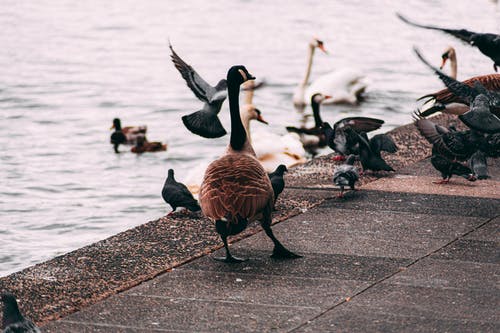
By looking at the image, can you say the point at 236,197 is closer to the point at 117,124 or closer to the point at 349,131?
the point at 349,131

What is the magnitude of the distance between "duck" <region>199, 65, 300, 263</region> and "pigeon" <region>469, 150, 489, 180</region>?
245 centimetres

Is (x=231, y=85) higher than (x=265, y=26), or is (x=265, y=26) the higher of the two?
(x=231, y=85)

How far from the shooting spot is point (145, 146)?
17.2m

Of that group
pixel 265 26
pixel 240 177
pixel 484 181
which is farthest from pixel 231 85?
pixel 265 26

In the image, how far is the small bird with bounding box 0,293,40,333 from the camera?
5.90 metres

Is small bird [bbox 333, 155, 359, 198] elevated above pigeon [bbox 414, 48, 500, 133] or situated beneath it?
situated beneath

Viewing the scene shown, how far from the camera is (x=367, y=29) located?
103 ft

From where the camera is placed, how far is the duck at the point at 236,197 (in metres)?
7.44

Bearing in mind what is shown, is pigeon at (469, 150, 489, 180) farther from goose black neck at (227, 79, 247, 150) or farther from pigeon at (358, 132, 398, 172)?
goose black neck at (227, 79, 247, 150)

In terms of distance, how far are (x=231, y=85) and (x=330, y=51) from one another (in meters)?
A: 19.9

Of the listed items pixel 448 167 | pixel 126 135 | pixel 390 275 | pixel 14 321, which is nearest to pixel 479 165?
pixel 448 167

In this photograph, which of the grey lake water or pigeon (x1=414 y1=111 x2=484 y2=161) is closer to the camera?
pigeon (x1=414 y1=111 x2=484 y2=161)

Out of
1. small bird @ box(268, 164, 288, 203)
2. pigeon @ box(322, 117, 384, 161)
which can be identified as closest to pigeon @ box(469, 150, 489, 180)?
pigeon @ box(322, 117, 384, 161)

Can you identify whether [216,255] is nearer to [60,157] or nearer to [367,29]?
[60,157]
